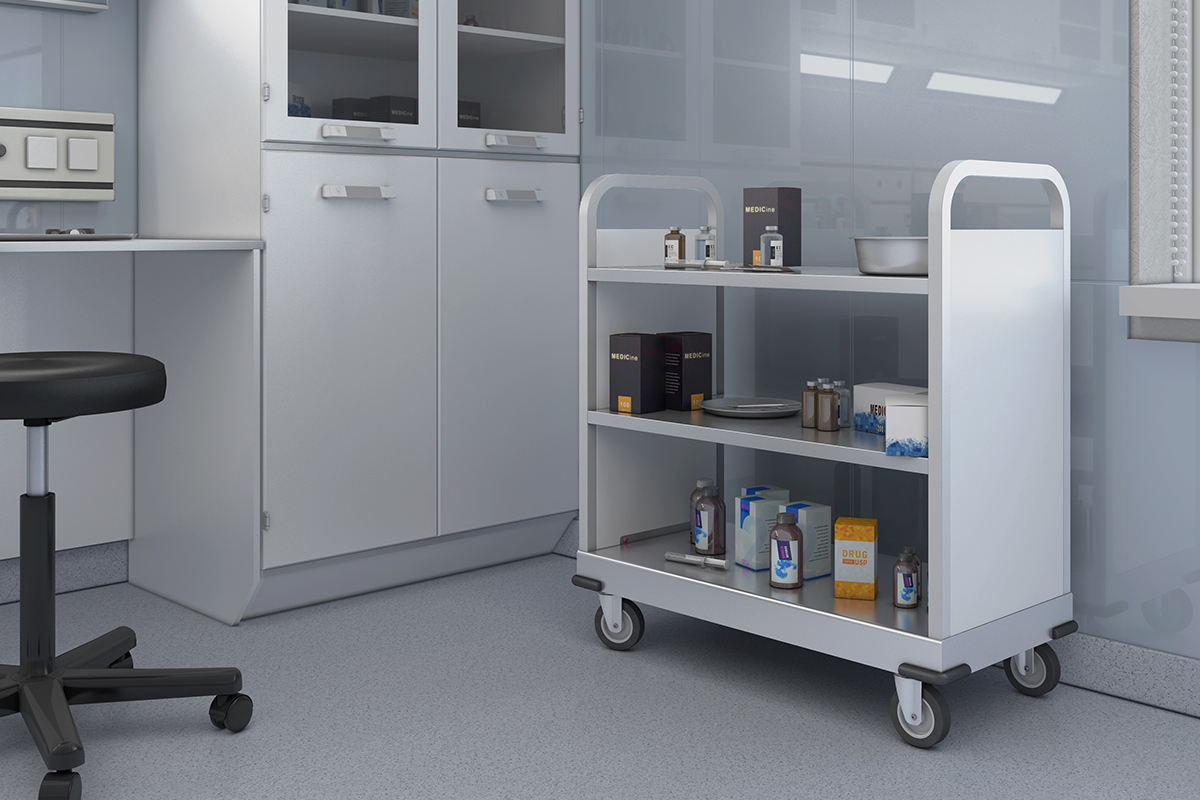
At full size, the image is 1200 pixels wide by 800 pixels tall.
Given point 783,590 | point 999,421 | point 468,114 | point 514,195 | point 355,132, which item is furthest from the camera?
point 514,195

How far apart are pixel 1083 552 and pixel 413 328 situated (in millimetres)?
1710

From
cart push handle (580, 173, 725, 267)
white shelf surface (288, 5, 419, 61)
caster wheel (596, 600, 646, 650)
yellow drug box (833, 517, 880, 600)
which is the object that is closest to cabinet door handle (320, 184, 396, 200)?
white shelf surface (288, 5, 419, 61)

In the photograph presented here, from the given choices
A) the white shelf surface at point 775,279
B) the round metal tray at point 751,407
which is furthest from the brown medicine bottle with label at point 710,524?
the white shelf surface at point 775,279

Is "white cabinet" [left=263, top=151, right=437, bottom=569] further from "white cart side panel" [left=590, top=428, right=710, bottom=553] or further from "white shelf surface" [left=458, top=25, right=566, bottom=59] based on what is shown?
"white cart side panel" [left=590, top=428, right=710, bottom=553]

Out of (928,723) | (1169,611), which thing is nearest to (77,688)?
(928,723)

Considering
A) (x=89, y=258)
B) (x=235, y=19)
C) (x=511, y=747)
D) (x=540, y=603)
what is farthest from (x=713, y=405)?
(x=89, y=258)

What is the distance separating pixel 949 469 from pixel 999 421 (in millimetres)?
182

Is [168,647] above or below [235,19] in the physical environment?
below

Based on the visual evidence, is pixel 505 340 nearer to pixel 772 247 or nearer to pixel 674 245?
pixel 674 245

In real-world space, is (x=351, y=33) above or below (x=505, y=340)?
above

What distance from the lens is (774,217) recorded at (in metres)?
2.54

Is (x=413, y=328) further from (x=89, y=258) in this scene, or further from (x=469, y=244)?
(x=89, y=258)

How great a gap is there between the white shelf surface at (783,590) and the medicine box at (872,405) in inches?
12.7

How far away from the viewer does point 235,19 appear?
2779mm
